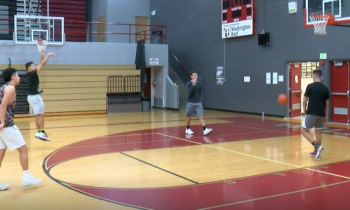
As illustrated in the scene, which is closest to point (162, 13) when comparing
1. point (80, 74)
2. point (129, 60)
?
point (129, 60)

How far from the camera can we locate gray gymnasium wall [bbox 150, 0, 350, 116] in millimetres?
15641

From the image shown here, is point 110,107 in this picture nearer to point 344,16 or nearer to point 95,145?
point 95,145

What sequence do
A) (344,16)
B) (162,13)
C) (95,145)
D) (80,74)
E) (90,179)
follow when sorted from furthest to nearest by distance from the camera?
1. (162,13)
2. (80,74)
3. (344,16)
4. (95,145)
5. (90,179)

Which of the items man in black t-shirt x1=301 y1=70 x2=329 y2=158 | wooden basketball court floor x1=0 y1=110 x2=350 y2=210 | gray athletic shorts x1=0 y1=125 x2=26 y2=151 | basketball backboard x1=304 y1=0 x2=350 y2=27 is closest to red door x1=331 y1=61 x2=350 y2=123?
basketball backboard x1=304 y1=0 x2=350 y2=27

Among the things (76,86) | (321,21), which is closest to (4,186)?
(321,21)

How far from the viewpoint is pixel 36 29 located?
17.4m

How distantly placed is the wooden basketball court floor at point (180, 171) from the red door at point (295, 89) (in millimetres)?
3908

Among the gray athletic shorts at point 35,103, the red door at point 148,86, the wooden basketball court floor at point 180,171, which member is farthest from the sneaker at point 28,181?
the red door at point 148,86

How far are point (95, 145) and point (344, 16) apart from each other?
27.0 feet

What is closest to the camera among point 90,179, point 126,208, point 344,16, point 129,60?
point 126,208

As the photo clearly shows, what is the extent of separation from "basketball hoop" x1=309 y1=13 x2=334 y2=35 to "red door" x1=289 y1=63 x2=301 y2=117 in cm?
262

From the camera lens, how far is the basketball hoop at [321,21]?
42.5ft

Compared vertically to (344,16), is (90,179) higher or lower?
lower

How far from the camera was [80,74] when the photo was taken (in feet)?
61.3
